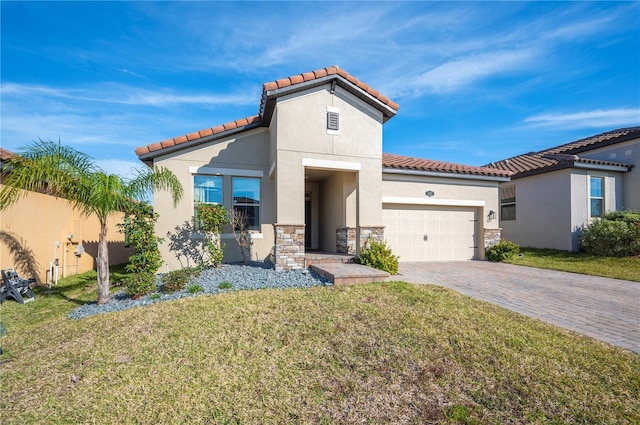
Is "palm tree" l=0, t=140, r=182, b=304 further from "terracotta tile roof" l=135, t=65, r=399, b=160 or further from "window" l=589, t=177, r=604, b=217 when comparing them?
"window" l=589, t=177, r=604, b=217

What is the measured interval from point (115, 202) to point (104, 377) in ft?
14.2

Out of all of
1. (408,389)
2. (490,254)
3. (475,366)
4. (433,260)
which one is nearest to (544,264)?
(490,254)

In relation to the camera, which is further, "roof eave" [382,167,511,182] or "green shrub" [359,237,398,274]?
"roof eave" [382,167,511,182]

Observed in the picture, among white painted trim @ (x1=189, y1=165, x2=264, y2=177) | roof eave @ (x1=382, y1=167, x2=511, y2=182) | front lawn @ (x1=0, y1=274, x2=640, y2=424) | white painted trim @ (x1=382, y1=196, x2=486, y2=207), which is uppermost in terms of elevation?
roof eave @ (x1=382, y1=167, x2=511, y2=182)

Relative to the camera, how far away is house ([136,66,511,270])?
9156mm

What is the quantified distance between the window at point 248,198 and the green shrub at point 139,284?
4.40 metres

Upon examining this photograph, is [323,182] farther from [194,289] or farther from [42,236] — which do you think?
[42,236]

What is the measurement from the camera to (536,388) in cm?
347

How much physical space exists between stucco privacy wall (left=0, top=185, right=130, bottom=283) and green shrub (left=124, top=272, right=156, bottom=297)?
4530mm

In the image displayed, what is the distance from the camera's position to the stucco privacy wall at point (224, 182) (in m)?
10.1

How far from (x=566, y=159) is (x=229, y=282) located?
16.8 metres

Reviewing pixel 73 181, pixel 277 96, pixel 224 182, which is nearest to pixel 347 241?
pixel 224 182

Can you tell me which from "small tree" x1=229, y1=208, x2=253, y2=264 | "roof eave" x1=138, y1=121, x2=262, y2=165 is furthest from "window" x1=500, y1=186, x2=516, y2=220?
"small tree" x1=229, y1=208, x2=253, y2=264

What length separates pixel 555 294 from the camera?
749cm
